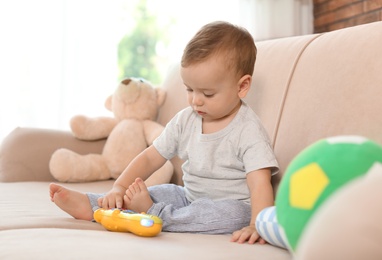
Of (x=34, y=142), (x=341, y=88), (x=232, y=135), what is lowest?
(x=34, y=142)

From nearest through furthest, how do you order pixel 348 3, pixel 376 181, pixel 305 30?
pixel 376 181 → pixel 348 3 → pixel 305 30

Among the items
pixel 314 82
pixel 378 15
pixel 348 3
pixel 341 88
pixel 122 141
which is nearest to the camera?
pixel 341 88

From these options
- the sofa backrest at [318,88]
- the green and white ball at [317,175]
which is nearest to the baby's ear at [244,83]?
the sofa backrest at [318,88]

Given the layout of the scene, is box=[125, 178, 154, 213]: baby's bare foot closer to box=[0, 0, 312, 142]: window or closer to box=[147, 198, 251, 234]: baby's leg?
box=[147, 198, 251, 234]: baby's leg

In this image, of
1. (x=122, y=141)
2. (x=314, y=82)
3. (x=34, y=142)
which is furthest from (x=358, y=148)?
(x=34, y=142)

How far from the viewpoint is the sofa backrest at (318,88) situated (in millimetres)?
1462

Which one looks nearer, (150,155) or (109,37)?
(150,155)

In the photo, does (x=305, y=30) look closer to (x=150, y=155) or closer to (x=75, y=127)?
(x=75, y=127)

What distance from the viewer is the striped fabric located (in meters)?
1.17

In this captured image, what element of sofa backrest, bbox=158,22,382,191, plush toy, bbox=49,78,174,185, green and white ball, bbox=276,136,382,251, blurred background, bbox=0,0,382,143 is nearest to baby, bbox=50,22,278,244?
sofa backrest, bbox=158,22,382,191

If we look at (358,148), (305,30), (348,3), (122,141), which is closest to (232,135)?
(358,148)

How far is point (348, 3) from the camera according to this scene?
10.4ft

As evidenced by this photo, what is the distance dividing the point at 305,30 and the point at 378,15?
0.68 m

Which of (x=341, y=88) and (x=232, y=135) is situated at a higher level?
(x=341, y=88)
